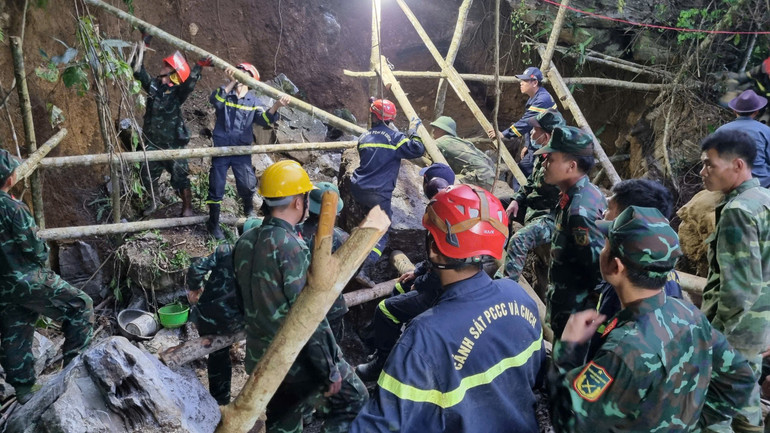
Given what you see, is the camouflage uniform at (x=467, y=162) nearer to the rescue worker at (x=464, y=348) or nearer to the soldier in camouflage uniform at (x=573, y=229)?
the soldier in camouflage uniform at (x=573, y=229)

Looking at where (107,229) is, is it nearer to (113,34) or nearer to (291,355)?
(113,34)

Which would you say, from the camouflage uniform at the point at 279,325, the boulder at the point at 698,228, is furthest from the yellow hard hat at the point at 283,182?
the boulder at the point at 698,228

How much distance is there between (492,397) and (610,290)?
103cm

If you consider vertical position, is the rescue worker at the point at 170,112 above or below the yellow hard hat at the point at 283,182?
below

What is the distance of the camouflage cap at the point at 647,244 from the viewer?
6.01 feet

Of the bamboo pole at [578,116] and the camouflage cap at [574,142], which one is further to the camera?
the bamboo pole at [578,116]

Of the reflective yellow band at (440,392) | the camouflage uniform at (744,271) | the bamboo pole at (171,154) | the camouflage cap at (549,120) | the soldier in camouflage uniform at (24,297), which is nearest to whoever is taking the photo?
the reflective yellow band at (440,392)

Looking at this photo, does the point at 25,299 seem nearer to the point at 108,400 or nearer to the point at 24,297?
the point at 24,297

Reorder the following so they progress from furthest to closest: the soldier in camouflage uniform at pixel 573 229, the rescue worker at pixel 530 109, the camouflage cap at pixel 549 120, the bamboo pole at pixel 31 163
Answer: the rescue worker at pixel 530 109 < the camouflage cap at pixel 549 120 < the bamboo pole at pixel 31 163 < the soldier in camouflage uniform at pixel 573 229

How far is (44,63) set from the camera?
5266mm

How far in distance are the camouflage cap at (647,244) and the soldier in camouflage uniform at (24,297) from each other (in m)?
3.78

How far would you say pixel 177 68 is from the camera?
19.1 feet

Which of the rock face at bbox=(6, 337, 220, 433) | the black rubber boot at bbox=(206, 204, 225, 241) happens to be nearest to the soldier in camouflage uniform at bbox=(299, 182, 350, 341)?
the rock face at bbox=(6, 337, 220, 433)

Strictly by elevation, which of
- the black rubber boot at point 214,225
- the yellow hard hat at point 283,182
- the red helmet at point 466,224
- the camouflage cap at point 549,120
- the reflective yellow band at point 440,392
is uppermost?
the red helmet at point 466,224
